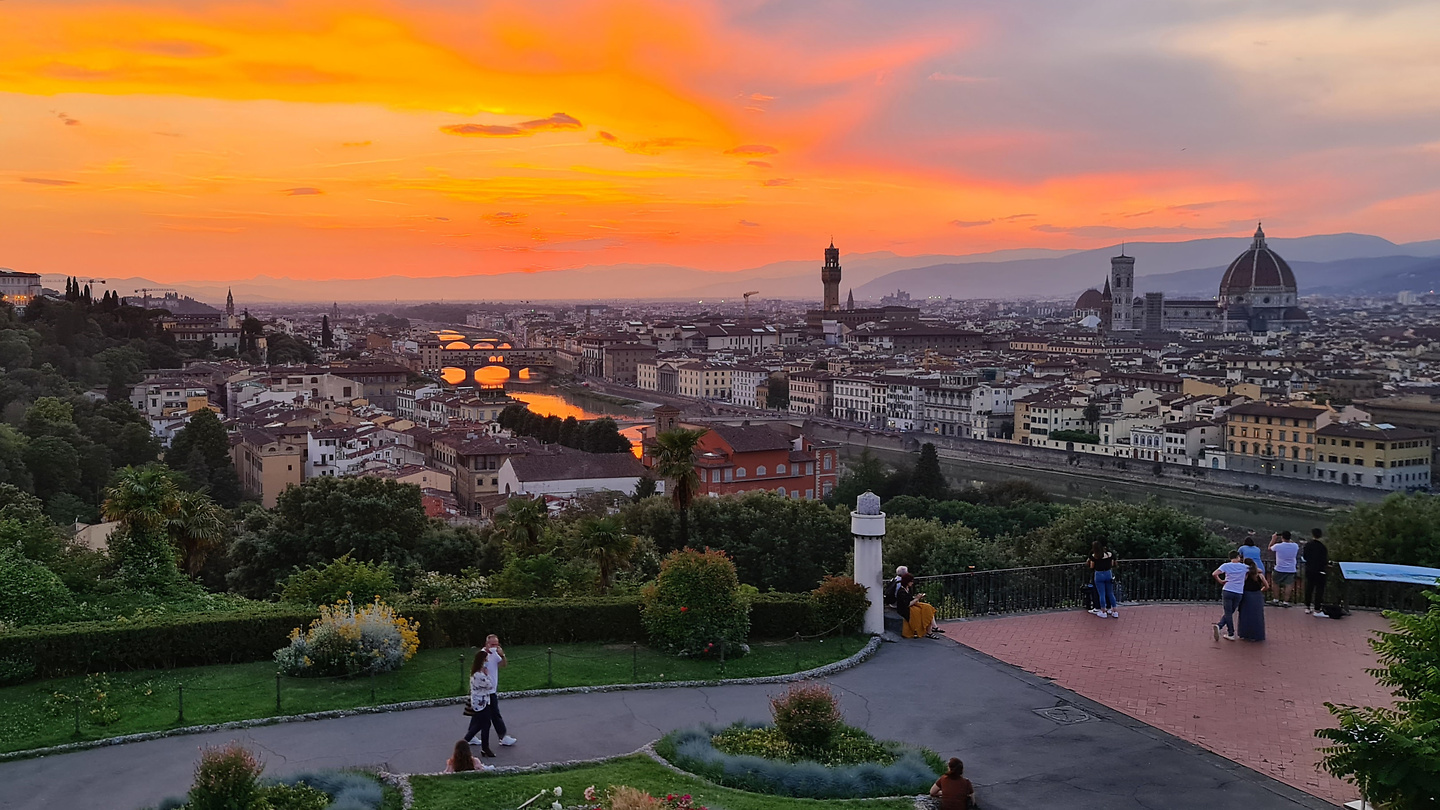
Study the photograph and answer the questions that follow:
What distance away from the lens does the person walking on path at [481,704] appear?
560 centimetres

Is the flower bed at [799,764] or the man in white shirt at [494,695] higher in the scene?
the man in white shirt at [494,695]

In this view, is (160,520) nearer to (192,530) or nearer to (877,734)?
(192,530)

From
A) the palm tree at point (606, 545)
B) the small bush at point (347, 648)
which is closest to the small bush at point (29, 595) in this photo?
the small bush at point (347, 648)

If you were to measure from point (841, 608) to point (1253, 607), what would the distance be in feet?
9.01

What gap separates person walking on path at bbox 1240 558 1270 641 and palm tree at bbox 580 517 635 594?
647cm

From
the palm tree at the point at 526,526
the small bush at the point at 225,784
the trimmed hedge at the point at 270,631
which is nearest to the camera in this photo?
the small bush at the point at 225,784

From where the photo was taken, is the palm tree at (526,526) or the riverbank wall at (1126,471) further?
the riverbank wall at (1126,471)

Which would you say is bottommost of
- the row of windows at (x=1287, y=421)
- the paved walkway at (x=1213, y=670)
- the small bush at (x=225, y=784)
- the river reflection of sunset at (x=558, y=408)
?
the river reflection of sunset at (x=558, y=408)

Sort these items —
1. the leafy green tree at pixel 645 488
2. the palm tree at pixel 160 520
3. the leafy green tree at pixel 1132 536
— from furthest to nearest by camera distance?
the leafy green tree at pixel 645 488
the leafy green tree at pixel 1132 536
the palm tree at pixel 160 520

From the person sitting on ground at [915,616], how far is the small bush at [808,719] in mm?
2361

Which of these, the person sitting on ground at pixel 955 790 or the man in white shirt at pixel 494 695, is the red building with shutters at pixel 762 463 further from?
the person sitting on ground at pixel 955 790

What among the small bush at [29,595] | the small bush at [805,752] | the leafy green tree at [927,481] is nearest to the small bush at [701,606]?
the small bush at [805,752]

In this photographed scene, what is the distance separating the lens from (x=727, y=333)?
117562 millimetres

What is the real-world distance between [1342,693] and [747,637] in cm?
363
